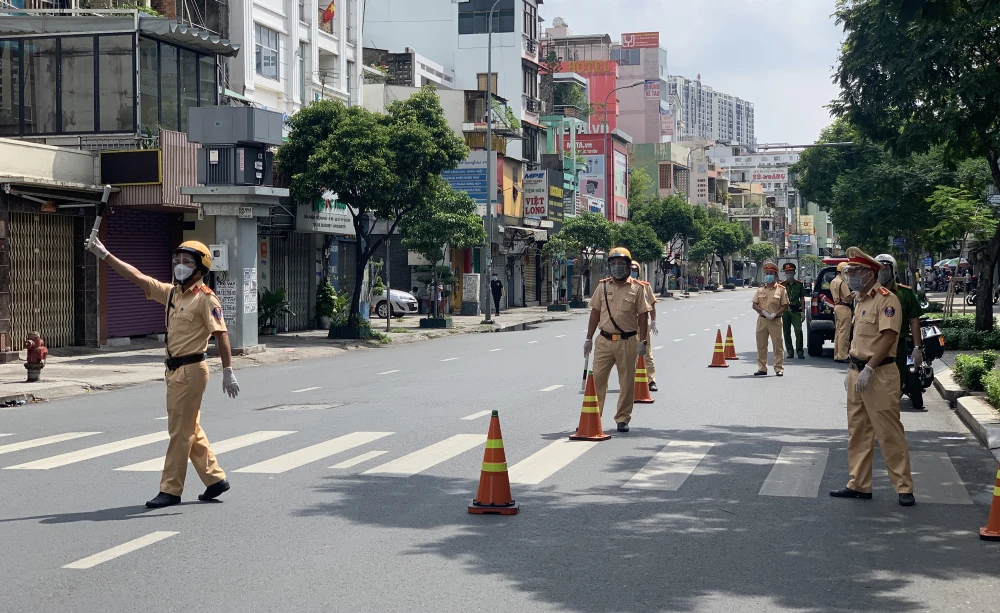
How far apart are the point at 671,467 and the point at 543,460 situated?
3.80ft

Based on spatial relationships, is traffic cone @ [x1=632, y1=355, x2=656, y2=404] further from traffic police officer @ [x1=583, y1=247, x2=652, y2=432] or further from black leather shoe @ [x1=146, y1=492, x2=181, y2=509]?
black leather shoe @ [x1=146, y1=492, x2=181, y2=509]

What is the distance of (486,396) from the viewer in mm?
16516

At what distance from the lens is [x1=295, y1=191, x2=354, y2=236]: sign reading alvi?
33469mm

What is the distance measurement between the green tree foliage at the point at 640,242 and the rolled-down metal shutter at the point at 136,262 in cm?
4178

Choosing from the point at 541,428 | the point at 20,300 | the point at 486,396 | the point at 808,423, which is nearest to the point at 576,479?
the point at 541,428

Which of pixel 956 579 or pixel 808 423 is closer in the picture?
pixel 956 579

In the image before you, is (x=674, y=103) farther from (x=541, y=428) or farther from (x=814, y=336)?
(x=541, y=428)

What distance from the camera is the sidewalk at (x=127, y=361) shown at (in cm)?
1820

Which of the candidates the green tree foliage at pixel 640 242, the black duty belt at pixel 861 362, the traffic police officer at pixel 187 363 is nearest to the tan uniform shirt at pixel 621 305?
the black duty belt at pixel 861 362

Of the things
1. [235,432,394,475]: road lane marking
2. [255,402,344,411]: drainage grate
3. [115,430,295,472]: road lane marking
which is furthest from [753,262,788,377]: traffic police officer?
[115,430,295,472]: road lane marking

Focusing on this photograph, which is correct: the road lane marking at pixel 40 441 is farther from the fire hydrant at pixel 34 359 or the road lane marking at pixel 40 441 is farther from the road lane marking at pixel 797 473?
the road lane marking at pixel 797 473

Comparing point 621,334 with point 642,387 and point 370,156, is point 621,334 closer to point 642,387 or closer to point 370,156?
point 642,387

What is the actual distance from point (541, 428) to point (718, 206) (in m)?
123

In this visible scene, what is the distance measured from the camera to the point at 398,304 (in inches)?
1748
